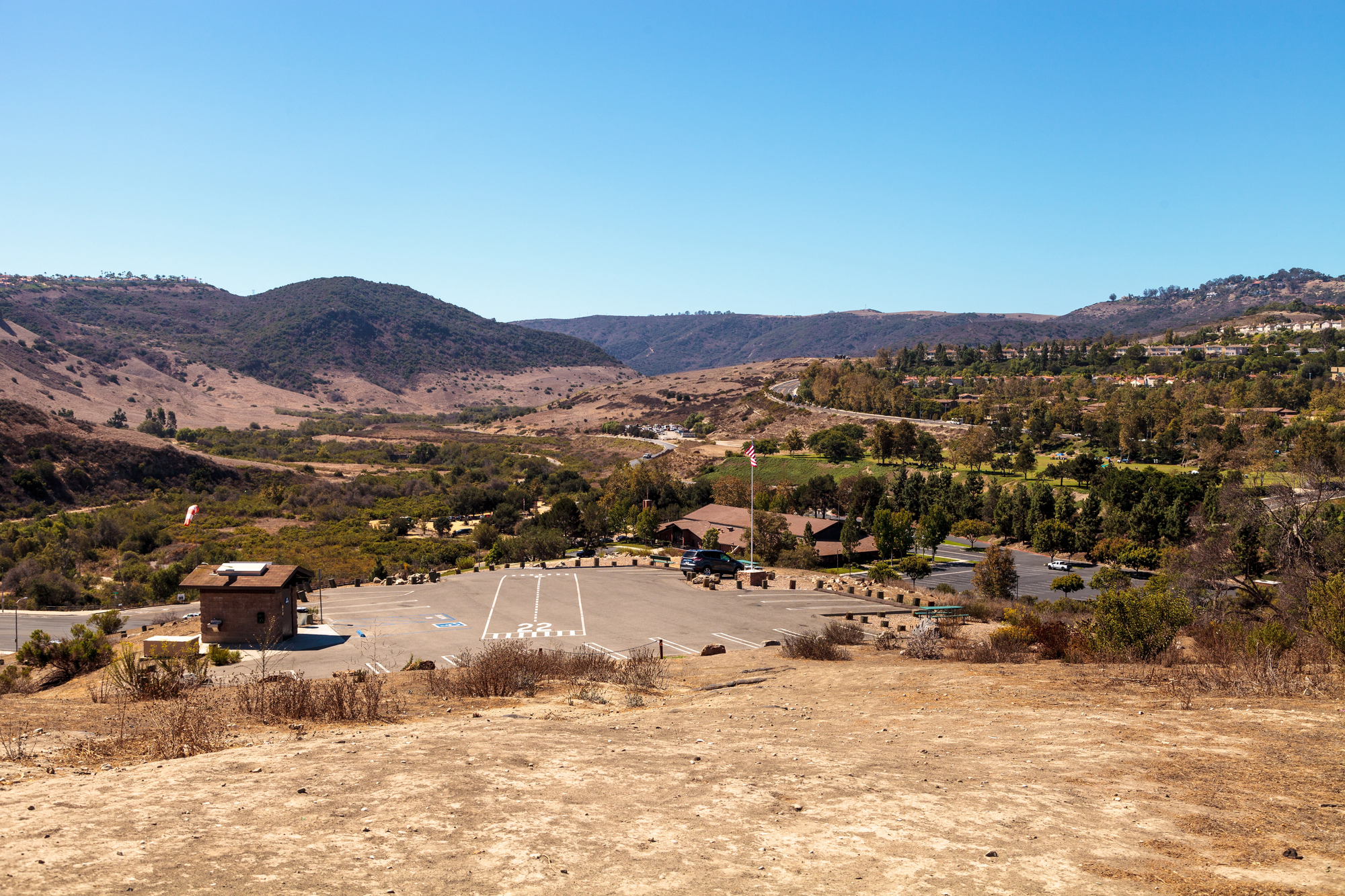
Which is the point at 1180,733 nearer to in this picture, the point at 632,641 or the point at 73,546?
the point at 632,641

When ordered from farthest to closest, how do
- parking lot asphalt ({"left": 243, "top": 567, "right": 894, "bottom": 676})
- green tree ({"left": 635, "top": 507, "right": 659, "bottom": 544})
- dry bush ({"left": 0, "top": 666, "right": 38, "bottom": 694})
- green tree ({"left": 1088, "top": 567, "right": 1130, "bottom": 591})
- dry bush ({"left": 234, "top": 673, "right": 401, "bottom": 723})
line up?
green tree ({"left": 635, "top": 507, "right": 659, "bottom": 544}) < green tree ({"left": 1088, "top": 567, "right": 1130, "bottom": 591}) < parking lot asphalt ({"left": 243, "top": 567, "right": 894, "bottom": 676}) < dry bush ({"left": 0, "top": 666, "right": 38, "bottom": 694}) < dry bush ({"left": 234, "top": 673, "right": 401, "bottom": 723})

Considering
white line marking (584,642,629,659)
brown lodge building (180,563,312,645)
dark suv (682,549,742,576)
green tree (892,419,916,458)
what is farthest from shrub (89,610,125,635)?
green tree (892,419,916,458)

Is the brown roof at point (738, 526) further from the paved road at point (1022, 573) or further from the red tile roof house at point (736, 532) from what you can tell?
the paved road at point (1022, 573)

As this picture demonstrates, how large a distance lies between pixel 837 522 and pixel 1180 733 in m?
54.0

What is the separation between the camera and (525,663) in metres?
16.9

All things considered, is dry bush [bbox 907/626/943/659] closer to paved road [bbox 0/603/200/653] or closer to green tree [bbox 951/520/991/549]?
paved road [bbox 0/603/200/653]

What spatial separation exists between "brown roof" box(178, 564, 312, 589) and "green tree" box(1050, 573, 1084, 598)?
38086 millimetres

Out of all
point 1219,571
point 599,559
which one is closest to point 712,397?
point 599,559

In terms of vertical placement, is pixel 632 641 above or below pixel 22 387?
below

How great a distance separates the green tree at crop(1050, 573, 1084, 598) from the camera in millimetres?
44812

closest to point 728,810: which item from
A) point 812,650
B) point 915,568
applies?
point 812,650

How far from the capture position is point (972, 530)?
68688 millimetres

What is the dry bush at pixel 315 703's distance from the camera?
41.8ft

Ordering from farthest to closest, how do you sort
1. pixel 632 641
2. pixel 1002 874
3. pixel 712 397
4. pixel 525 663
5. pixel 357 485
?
1. pixel 712 397
2. pixel 357 485
3. pixel 632 641
4. pixel 525 663
5. pixel 1002 874
